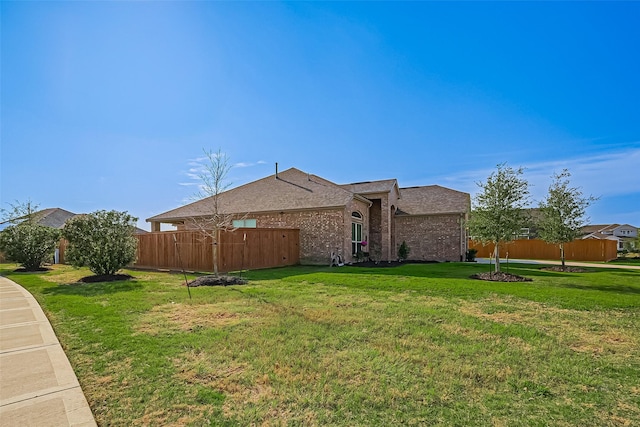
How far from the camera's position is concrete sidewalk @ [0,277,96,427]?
2.94 m

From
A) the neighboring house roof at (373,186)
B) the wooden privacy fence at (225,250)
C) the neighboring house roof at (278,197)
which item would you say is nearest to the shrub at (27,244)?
the wooden privacy fence at (225,250)

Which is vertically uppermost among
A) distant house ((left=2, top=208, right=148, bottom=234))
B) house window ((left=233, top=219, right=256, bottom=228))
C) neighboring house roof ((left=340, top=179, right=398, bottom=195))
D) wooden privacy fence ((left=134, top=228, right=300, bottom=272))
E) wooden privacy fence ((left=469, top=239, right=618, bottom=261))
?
neighboring house roof ((left=340, top=179, right=398, bottom=195))

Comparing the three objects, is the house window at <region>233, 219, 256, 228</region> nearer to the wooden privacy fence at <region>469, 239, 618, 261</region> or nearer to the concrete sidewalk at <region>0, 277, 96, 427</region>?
the concrete sidewalk at <region>0, 277, 96, 427</region>

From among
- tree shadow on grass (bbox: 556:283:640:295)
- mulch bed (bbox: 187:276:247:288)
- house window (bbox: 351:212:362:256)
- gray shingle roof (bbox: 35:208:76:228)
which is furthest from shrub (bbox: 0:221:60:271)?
tree shadow on grass (bbox: 556:283:640:295)

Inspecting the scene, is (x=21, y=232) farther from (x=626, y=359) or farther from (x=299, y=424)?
(x=626, y=359)

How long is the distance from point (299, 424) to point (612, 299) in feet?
30.6

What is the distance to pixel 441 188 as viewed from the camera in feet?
88.4

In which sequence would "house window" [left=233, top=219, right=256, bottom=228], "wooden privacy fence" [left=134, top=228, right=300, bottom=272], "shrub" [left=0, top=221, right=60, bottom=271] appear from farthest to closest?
"house window" [left=233, top=219, right=256, bottom=228] → "shrub" [left=0, top=221, right=60, bottom=271] → "wooden privacy fence" [left=134, top=228, right=300, bottom=272]

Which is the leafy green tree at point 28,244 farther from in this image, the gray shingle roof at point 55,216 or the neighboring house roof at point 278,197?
the gray shingle roof at point 55,216

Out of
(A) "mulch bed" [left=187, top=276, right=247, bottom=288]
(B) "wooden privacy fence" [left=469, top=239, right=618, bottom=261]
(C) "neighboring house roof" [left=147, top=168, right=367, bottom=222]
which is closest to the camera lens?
(A) "mulch bed" [left=187, top=276, right=247, bottom=288]

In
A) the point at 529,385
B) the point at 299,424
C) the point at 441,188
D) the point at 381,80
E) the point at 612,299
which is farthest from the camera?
the point at 441,188

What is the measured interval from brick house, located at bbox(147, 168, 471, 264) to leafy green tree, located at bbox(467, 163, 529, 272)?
589cm

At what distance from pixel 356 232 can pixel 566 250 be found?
73.6 feet

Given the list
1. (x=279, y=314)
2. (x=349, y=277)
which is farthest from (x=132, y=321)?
(x=349, y=277)
